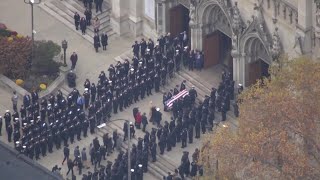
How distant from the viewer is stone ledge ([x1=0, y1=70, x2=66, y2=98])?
14400 centimetres

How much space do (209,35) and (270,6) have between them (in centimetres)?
1036

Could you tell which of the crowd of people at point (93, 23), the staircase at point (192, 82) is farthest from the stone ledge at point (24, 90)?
the staircase at point (192, 82)

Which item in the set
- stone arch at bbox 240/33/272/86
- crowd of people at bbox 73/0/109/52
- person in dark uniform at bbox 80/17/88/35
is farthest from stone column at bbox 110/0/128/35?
stone arch at bbox 240/33/272/86

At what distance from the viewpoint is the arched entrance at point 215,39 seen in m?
142

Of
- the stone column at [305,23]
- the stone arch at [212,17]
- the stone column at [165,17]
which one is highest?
the stone column at [305,23]

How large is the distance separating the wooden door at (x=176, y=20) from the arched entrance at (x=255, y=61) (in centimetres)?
A: 1024

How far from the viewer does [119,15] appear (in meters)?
150

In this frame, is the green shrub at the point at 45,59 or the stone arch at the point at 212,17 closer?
the stone arch at the point at 212,17

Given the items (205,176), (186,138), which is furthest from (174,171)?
(205,176)

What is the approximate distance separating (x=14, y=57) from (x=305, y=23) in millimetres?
25513

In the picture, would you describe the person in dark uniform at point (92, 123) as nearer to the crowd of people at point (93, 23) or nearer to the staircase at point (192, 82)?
the staircase at point (192, 82)

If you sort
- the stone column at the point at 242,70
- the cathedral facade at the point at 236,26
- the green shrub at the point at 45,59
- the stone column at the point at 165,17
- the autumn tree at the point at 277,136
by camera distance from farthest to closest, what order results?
the stone column at the point at 165,17
the green shrub at the point at 45,59
the stone column at the point at 242,70
the cathedral facade at the point at 236,26
the autumn tree at the point at 277,136

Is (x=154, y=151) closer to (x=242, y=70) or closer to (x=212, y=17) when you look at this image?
(x=242, y=70)

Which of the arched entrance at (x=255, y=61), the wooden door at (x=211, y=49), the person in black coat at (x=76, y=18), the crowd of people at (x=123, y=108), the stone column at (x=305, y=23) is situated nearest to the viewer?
the stone column at (x=305, y=23)
